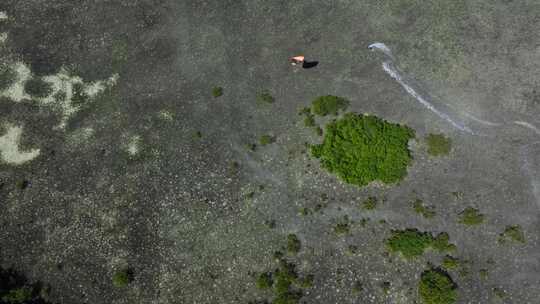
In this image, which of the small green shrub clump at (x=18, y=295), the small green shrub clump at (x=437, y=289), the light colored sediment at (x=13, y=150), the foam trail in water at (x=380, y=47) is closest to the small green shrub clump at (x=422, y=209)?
the small green shrub clump at (x=437, y=289)

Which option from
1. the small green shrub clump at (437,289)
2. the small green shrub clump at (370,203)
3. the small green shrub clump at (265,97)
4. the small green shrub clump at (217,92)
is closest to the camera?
the small green shrub clump at (437,289)

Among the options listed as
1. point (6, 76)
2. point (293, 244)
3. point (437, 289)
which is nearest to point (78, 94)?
point (6, 76)

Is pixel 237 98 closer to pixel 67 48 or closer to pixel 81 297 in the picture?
pixel 67 48

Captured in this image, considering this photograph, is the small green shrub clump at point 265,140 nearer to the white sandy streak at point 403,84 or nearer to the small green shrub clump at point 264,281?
the small green shrub clump at point 264,281

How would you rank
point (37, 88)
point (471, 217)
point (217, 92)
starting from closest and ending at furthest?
point (471, 217) < point (217, 92) < point (37, 88)

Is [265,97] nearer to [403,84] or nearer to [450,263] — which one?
[403,84]

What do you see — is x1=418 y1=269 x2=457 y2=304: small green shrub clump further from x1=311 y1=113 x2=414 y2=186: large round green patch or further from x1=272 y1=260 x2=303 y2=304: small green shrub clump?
x1=272 y1=260 x2=303 y2=304: small green shrub clump
